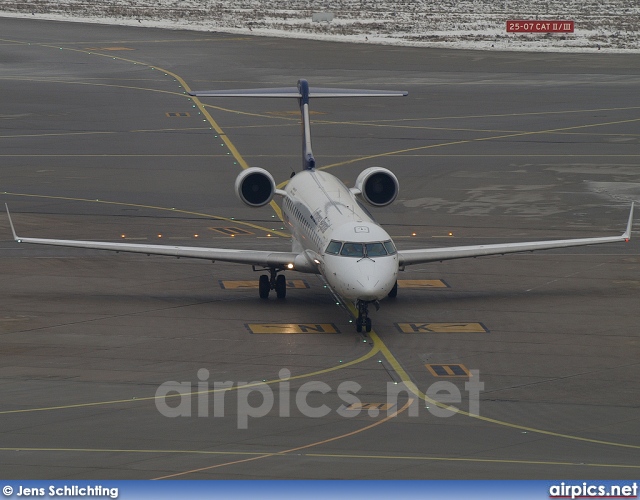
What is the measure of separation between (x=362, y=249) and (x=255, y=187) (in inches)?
243

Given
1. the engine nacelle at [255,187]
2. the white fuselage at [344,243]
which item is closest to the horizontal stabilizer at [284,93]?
the engine nacelle at [255,187]

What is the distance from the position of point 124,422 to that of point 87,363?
15.3 feet

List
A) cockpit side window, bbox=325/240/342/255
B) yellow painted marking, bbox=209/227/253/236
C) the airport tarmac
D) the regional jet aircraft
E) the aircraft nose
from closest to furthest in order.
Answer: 1. the airport tarmac
2. the aircraft nose
3. the regional jet aircraft
4. cockpit side window, bbox=325/240/342/255
5. yellow painted marking, bbox=209/227/253/236

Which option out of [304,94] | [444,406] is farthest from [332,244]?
[304,94]

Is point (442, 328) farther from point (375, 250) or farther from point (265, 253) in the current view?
point (265, 253)

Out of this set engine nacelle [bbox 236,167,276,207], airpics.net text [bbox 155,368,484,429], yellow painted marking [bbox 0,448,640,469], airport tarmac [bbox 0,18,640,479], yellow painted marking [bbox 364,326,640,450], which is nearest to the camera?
yellow painted marking [bbox 0,448,640,469]

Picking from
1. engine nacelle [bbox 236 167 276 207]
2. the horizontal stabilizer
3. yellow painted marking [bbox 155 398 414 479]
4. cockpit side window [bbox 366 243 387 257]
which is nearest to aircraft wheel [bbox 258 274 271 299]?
engine nacelle [bbox 236 167 276 207]

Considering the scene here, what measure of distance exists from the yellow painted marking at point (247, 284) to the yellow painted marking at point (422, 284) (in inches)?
107

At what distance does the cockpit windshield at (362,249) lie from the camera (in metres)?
30.7

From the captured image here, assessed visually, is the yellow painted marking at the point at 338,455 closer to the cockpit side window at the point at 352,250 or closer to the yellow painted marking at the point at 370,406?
the yellow painted marking at the point at 370,406

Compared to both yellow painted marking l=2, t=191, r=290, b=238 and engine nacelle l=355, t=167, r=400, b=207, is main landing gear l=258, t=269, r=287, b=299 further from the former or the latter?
yellow painted marking l=2, t=191, r=290, b=238

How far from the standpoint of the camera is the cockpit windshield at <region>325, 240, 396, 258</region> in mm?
30734

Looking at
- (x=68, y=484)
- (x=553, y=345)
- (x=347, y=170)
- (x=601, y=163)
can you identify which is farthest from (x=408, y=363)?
(x=601, y=163)

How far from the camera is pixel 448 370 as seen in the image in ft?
92.3
